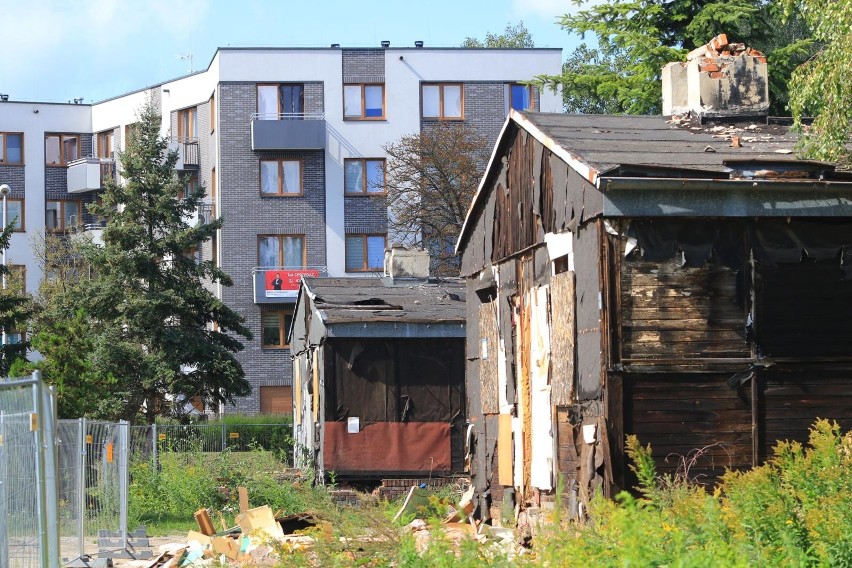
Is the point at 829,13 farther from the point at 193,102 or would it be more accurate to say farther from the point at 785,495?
the point at 193,102

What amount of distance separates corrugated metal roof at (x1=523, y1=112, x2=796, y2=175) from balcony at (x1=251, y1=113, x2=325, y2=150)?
116ft

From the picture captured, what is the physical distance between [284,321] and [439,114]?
1074cm

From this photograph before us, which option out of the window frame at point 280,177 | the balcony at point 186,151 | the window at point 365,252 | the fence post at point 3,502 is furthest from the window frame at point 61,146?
the fence post at point 3,502

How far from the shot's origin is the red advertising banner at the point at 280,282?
174 ft

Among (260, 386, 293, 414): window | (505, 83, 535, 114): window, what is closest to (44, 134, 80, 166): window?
(260, 386, 293, 414): window

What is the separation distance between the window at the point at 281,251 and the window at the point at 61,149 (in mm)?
14799

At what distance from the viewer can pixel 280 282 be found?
2090 inches

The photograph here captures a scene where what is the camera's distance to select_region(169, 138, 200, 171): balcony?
189 ft

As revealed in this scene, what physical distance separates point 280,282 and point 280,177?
4511mm

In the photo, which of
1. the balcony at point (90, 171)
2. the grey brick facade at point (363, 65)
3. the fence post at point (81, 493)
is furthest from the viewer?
the balcony at point (90, 171)

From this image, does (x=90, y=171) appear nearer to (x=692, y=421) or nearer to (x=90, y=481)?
(x=90, y=481)

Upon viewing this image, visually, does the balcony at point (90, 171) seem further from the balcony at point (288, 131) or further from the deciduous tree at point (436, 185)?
the deciduous tree at point (436, 185)

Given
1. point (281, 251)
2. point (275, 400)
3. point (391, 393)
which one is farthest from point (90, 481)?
point (281, 251)

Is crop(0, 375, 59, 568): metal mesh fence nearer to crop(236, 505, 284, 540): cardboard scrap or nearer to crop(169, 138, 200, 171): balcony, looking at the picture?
crop(236, 505, 284, 540): cardboard scrap
